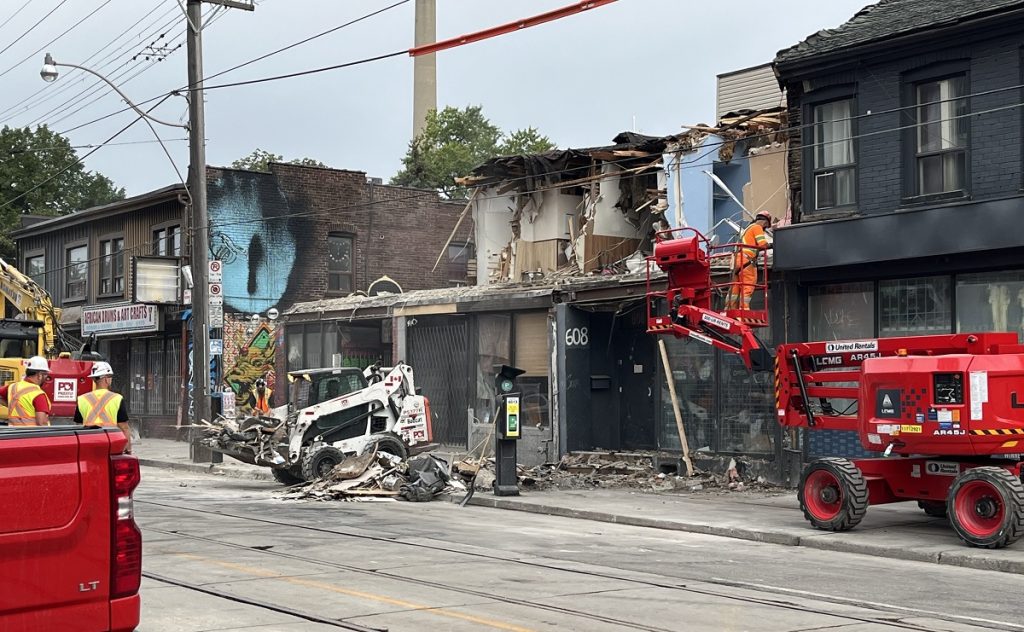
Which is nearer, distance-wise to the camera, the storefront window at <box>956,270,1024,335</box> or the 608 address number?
the storefront window at <box>956,270,1024,335</box>

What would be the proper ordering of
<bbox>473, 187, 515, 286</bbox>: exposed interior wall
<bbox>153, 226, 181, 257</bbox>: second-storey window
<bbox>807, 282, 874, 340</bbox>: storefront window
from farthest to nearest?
<bbox>153, 226, 181, 257</bbox>: second-storey window
<bbox>473, 187, 515, 286</bbox>: exposed interior wall
<bbox>807, 282, 874, 340</bbox>: storefront window

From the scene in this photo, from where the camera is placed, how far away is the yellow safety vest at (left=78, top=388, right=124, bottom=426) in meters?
12.8

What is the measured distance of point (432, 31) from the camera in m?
73.4

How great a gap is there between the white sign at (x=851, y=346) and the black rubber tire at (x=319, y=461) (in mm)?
9076

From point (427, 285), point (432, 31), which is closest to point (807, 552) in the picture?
point (427, 285)

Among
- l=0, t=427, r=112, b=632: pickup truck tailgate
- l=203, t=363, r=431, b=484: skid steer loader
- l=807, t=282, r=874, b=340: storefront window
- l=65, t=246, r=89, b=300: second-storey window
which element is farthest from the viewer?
l=65, t=246, r=89, b=300: second-storey window

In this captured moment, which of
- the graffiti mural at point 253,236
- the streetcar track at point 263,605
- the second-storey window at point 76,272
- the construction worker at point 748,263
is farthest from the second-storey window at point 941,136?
the second-storey window at point 76,272

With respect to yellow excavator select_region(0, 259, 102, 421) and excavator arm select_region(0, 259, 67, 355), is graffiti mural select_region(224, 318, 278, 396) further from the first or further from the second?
excavator arm select_region(0, 259, 67, 355)

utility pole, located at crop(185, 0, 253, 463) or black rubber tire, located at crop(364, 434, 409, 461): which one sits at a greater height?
utility pole, located at crop(185, 0, 253, 463)

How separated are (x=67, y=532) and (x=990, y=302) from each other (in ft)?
50.3

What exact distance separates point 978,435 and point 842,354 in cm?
236

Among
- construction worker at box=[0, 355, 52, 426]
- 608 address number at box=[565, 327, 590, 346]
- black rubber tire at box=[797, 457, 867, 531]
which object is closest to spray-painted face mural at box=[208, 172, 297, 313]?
608 address number at box=[565, 327, 590, 346]

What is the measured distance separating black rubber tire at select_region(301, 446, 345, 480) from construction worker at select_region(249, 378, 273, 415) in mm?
11681

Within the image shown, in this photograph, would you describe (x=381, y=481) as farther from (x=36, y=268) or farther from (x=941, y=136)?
(x=36, y=268)
